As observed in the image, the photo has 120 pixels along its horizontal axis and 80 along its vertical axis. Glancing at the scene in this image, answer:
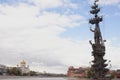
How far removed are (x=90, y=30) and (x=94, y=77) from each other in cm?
1137

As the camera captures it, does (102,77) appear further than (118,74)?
No

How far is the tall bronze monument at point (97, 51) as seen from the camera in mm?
74000

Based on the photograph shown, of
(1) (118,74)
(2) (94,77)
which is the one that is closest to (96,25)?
(2) (94,77)

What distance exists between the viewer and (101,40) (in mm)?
75250

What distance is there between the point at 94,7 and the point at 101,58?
12242 mm

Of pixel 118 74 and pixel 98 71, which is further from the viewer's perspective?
pixel 118 74

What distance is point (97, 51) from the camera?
73750mm

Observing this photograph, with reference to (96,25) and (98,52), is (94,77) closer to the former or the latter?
(98,52)

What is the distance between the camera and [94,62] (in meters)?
75.2

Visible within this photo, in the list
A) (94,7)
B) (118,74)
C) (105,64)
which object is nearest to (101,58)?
(105,64)

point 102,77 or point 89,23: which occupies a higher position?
point 89,23

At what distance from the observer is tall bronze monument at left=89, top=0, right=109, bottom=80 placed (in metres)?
74.0

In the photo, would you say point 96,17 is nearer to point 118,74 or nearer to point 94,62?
point 94,62

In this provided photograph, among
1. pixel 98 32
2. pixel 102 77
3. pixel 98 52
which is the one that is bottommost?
pixel 102 77
